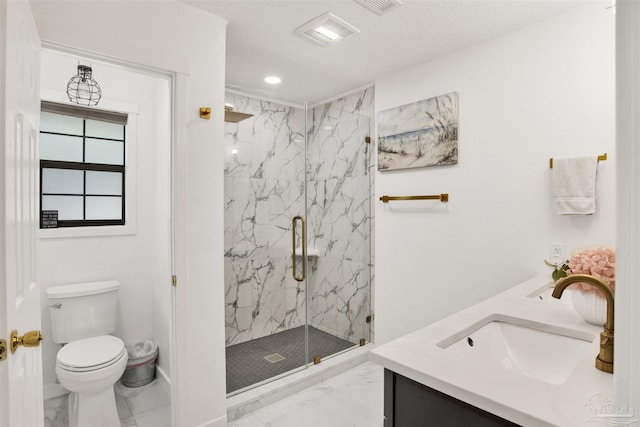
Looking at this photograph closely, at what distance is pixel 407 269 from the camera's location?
113 inches

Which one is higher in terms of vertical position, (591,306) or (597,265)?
(597,265)

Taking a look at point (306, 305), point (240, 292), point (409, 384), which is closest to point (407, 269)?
point (306, 305)

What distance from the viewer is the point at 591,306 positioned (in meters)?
1.16

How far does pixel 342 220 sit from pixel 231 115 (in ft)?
4.31

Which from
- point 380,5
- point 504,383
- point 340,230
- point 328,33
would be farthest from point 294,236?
point 504,383

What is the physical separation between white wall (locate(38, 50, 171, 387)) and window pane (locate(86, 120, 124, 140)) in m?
0.13

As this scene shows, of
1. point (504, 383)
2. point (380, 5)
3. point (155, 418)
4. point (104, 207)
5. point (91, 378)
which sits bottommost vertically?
point (155, 418)

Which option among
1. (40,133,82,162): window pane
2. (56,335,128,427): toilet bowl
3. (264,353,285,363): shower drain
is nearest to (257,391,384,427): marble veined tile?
(264,353,285,363): shower drain

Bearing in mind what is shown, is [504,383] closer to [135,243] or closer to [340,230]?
[340,230]

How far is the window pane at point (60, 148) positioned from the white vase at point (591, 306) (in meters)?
3.24

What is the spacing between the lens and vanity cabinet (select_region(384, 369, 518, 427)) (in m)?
0.81

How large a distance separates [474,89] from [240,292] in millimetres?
2282

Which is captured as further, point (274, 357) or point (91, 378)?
point (274, 357)

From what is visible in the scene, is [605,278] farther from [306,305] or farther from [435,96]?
[306,305]
